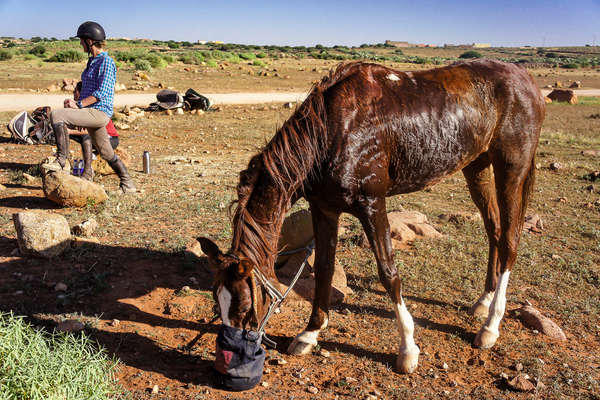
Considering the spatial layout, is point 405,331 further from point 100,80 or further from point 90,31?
point 90,31

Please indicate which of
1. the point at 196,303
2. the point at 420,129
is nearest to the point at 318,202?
the point at 420,129

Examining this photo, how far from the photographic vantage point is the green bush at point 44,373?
2.59 metres

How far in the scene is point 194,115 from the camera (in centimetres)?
1470

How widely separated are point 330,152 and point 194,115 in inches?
479

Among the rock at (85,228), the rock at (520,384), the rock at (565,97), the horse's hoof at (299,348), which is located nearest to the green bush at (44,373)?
the horse's hoof at (299,348)

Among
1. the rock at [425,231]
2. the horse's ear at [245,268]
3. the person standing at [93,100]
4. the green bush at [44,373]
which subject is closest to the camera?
the green bush at [44,373]

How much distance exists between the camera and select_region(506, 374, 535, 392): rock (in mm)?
3344

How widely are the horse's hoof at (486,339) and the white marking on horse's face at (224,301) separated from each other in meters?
2.23

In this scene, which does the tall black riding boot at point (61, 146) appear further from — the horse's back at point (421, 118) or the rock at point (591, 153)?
the rock at point (591, 153)

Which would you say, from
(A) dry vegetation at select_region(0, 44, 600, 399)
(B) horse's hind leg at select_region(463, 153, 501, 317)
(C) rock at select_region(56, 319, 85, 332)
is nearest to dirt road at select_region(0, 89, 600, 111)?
(A) dry vegetation at select_region(0, 44, 600, 399)

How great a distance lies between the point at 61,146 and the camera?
7.05m

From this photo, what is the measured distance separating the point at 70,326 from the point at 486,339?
341 cm

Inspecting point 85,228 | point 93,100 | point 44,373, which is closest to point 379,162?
point 44,373

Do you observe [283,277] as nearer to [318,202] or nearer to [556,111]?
[318,202]
